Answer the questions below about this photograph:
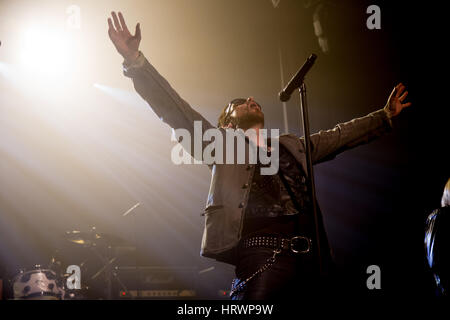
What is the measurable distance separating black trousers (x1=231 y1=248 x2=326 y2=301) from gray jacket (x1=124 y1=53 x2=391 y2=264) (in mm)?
123

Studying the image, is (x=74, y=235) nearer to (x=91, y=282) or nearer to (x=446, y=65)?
(x=91, y=282)

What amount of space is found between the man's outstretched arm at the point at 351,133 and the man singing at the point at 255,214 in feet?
0.18

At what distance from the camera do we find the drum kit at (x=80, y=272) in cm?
497

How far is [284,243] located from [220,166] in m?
0.54

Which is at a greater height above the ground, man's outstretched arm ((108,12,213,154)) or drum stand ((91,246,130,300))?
man's outstretched arm ((108,12,213,154))

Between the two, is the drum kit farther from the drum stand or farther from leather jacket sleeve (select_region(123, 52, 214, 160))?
leather jacket sleeve (select_region(123, 52, 214, 160))

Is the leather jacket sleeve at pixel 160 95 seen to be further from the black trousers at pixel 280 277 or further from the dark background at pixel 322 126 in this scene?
the dark background at pixel 322 126

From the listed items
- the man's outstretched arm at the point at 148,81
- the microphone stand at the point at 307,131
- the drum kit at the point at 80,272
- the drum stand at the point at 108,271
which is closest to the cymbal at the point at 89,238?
the drum kit at the point at 80,272

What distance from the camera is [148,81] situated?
2029mm

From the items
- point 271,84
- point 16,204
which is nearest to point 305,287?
point 271,84

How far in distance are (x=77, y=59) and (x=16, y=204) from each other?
257 cm

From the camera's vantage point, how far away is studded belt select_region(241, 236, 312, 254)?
70.4 inches

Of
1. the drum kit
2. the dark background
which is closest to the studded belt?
the dark background

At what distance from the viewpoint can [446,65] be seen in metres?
4.12
